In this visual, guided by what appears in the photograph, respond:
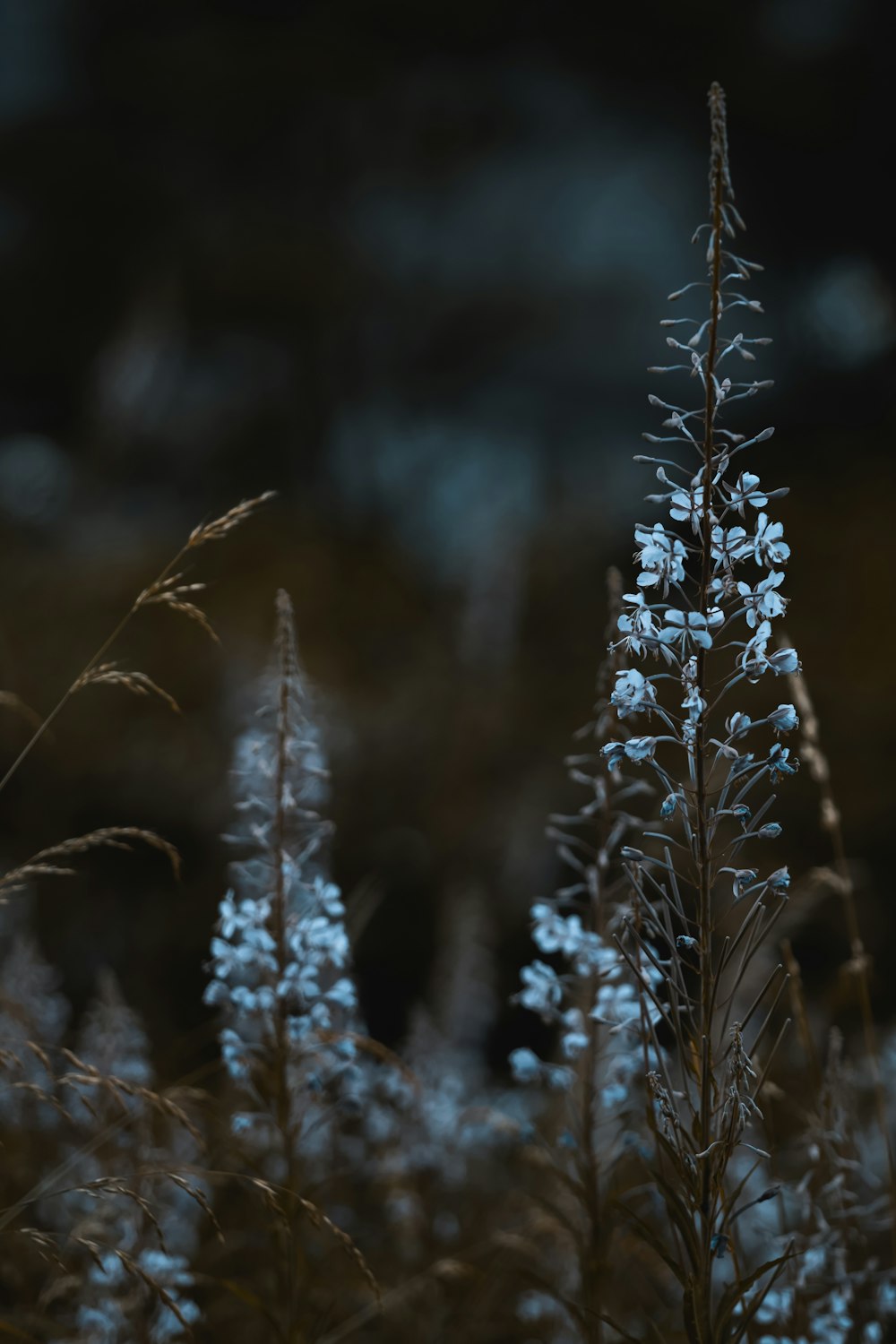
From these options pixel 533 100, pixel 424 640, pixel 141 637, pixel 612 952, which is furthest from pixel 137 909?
pixel 533 100

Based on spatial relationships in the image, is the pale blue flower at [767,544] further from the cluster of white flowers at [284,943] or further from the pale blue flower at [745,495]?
the cluster of white flowers at [284,943]

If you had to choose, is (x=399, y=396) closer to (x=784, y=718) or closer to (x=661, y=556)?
(x=661, y=556)

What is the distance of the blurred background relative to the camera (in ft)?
19.9

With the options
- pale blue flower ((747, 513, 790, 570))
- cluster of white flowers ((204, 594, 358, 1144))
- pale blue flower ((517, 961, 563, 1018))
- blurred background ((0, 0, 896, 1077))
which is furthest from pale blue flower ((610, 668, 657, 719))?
blurred background ((0, 0, 896, 1077))

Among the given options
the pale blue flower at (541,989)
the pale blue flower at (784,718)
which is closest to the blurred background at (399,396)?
the pale blue flower at (541,989)

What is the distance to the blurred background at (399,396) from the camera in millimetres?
6051

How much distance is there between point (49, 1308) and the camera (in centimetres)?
297

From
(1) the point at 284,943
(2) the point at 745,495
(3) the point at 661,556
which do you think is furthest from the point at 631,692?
(1) the point at 284,943

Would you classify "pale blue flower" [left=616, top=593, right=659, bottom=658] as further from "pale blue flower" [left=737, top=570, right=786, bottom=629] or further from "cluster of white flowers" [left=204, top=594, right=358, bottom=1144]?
"cluster of white flowers" [left=204, top=594, right=358, bottom=1144]

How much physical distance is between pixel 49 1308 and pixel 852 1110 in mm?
2255

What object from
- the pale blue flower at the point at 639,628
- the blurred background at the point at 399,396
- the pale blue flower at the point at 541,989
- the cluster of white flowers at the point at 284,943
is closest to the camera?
the pale blue flower at the point at 639,628

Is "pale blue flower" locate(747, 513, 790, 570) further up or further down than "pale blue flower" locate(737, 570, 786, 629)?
further up

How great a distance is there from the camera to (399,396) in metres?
8.52

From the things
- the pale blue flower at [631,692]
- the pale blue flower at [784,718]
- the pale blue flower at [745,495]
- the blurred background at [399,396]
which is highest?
the blurred background at [399,396]
